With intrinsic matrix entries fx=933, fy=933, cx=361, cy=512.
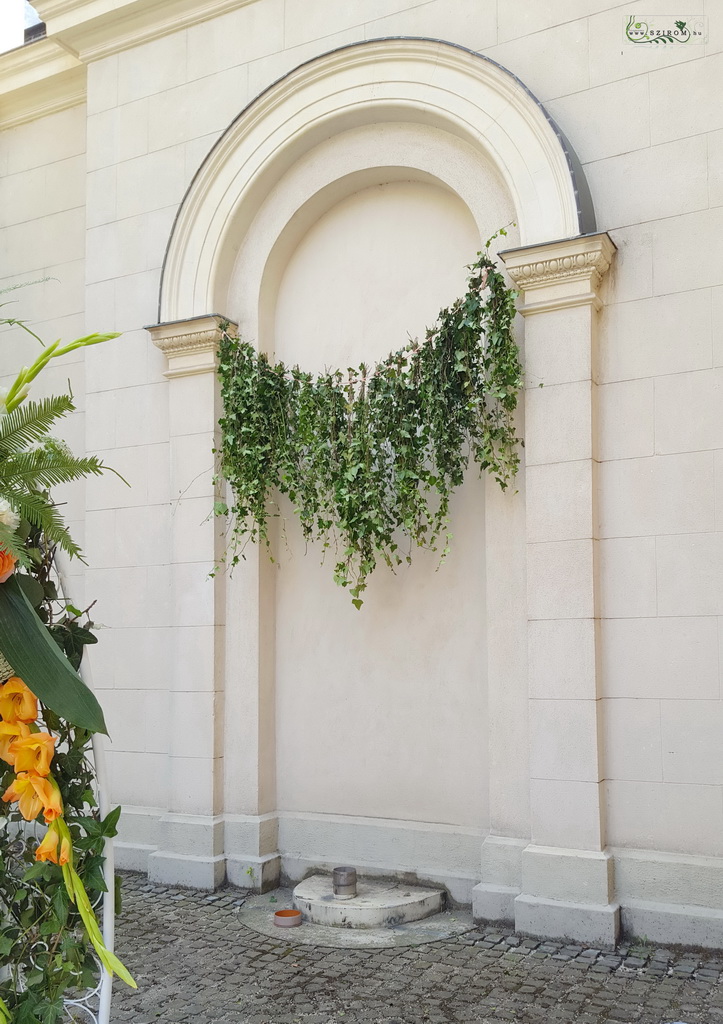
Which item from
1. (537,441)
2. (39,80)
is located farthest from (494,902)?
(39,80)

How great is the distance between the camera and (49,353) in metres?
2.11

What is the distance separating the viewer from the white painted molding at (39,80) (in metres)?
6.74

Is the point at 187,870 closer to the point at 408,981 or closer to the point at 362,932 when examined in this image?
the point at 362,932

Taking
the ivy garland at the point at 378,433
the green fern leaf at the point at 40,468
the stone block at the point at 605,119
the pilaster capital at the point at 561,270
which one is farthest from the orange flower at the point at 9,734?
the stone block at the point at 605,119

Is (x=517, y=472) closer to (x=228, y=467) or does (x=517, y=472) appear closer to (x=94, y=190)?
(x=228, y=467)

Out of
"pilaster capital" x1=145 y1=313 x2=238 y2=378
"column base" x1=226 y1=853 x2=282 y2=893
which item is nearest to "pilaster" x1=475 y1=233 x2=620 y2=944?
"column base" x1=226 y1=853 x2=282 y2=893

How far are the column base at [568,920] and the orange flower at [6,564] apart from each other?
11.0ft

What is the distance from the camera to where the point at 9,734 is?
2.10 m

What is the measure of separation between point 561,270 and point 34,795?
357cm

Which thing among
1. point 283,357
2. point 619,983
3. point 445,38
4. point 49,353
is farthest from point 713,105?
point 619,983

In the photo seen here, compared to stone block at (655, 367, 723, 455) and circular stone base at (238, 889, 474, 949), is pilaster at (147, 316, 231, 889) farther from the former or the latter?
stone block at (655, 367, 723, 455)

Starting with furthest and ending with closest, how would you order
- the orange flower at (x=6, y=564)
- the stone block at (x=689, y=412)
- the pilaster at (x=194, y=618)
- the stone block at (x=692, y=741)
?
the pilaster at (x=194, y=618), the stone block at (x=689, y=412), the stone block at (x=692, y=741), the orange flower at (x=6, y=564)

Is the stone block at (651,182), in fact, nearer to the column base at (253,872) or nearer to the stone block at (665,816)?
the stone block at (665,816)

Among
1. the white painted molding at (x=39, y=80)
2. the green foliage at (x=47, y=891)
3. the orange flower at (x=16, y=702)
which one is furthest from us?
the white painted molding at (x=39, y=80)
